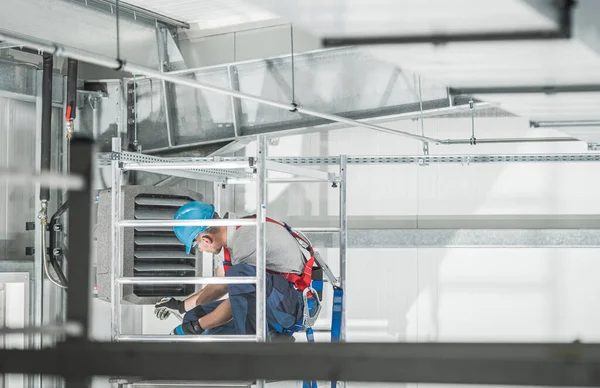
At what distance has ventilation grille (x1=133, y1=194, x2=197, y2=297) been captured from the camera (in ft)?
18.6

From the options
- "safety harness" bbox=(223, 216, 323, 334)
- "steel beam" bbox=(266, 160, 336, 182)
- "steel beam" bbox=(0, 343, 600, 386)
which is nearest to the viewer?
"steel beam" bbox=(0, 343, 600, 386)

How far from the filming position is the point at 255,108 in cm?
777

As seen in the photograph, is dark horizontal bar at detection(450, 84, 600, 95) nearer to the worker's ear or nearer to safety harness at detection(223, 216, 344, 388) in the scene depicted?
safety harness at detection(223, 216, 344, 388)

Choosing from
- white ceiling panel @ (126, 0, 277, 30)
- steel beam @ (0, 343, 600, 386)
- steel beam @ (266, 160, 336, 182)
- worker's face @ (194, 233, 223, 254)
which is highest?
white ceiling panel @ (126, 0, 277, 30)

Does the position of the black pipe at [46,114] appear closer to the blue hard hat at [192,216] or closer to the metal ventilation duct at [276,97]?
the metal ventilation duct at [276,97]

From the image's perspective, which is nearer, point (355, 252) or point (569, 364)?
point (569, 364)

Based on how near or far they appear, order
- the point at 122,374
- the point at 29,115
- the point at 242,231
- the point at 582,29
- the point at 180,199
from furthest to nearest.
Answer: the point at 29,115 < the point at 180,199 < the point at 242,231 < the point at 582,29 < the point at 122,374

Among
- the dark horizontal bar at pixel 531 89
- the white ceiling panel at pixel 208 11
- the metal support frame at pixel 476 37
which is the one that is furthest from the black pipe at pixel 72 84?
the metal support frame at pixel 476 37

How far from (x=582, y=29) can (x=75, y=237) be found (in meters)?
1.89

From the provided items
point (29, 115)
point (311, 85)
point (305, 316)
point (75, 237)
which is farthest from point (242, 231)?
point (75, 237)

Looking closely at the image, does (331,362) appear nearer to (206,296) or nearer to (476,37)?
(476,37)

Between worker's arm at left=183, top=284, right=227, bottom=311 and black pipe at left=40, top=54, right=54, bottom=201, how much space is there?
216cm

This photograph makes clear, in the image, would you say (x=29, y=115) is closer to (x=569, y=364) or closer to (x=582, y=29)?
(x=582, y=29)

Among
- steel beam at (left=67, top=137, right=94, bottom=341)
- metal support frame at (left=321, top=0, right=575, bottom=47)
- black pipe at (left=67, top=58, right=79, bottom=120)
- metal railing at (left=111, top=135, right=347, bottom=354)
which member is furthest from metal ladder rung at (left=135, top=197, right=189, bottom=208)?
steel beam at (left=67, top=137, right=94, bottom=341)
